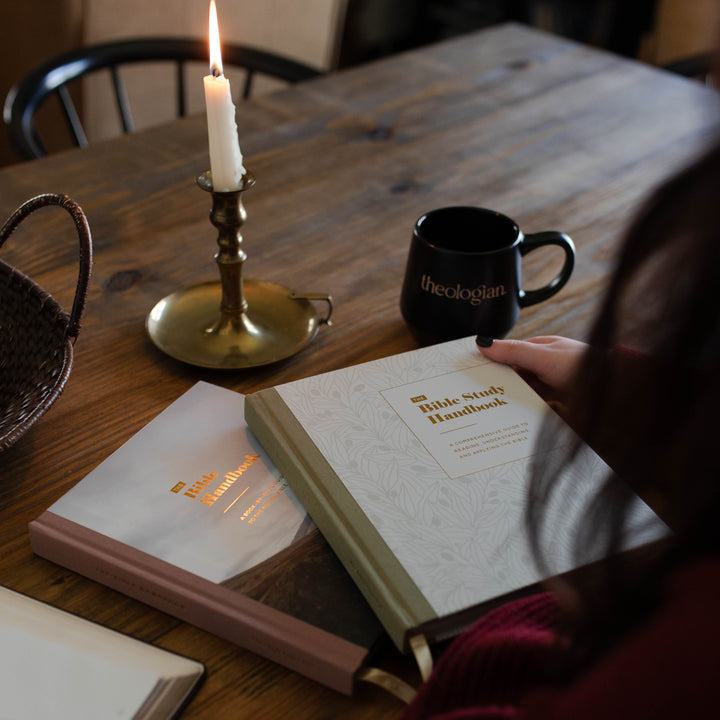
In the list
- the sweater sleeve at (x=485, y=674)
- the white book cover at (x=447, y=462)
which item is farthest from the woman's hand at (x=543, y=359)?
the sweater sleeve at (x=485, y=674)

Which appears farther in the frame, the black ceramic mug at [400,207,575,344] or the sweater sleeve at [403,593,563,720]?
the black ceramic mug at [400,207,575,344]

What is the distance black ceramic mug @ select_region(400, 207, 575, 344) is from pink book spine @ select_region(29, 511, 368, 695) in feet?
1.07

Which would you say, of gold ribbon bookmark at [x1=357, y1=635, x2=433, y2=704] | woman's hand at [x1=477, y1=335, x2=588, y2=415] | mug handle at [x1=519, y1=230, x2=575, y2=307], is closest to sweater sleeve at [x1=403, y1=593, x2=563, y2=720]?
gold ribbon bookmark at [x1=357, y1=635, x2=433, y2=704]

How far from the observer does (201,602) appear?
50cm

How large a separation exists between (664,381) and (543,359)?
0.33m

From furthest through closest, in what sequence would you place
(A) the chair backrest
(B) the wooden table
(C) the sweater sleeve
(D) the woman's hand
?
1. (A) the chair backrest
2. (D) the woman's hand
3. (B) the wooden table
4. (C) the sweater sleeve

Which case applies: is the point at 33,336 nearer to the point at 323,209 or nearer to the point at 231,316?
the point at 231,316

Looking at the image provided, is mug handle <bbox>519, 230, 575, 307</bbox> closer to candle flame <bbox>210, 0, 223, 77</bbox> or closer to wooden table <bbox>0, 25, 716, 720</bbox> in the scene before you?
wooden table <bbox>0, 25, 716, 720</bbox>

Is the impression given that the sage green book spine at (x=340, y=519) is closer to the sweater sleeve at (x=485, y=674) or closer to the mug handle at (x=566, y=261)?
the sweater sleeve at (x=485, y=674)

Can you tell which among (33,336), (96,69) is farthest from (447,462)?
(96,69)

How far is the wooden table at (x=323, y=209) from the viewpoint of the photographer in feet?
1.79

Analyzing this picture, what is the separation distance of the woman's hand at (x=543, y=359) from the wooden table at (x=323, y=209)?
0.38 ft

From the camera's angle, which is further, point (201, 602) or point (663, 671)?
point (201, 602)

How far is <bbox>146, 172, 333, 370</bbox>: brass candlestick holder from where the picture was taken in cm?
70
